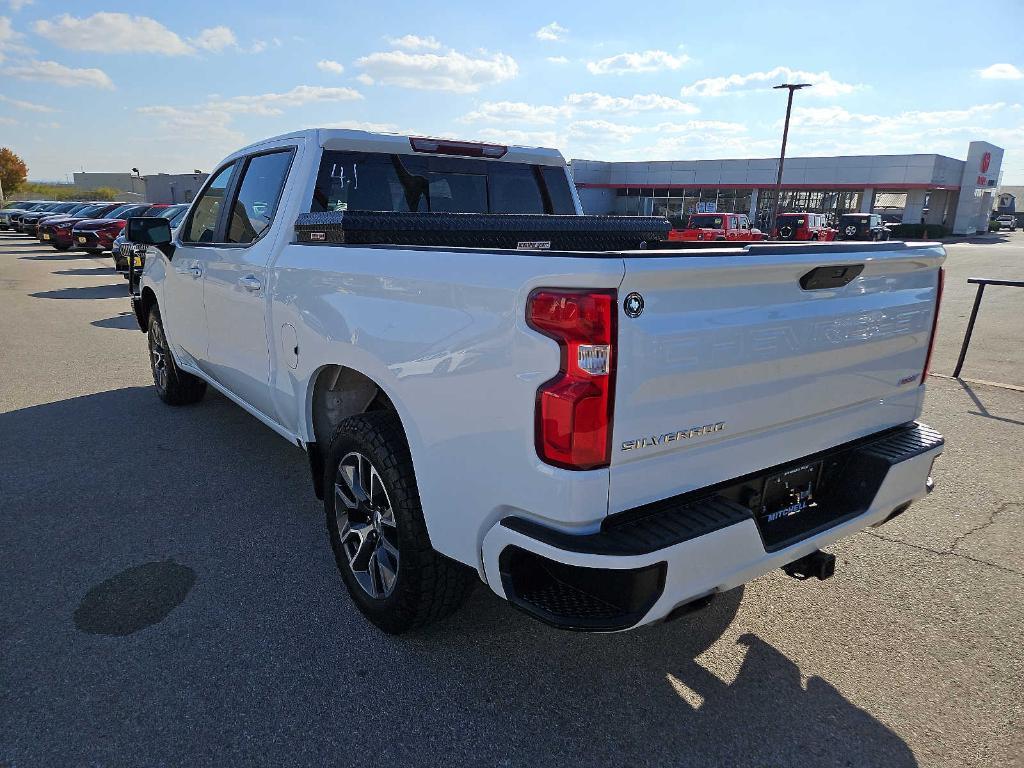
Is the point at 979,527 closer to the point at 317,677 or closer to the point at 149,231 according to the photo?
the point at 317,677

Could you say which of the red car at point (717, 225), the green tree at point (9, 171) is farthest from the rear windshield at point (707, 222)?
the green tree at point (9, 171)

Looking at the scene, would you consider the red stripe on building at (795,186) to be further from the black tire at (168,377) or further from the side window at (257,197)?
the side window at (257,197)

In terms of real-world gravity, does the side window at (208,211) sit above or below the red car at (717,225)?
above

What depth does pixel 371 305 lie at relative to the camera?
2662 mm

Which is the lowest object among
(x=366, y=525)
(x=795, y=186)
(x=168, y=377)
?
(x=168, y=377)

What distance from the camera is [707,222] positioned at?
28.3 meters

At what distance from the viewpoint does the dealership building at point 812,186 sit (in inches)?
1965

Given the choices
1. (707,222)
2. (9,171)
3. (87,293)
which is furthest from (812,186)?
(9,171)

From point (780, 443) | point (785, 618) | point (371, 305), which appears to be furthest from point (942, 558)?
point (371, 305)

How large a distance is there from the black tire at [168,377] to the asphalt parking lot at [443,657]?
5.11ft

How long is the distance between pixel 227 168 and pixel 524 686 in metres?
3.81

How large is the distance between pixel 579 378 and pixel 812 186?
187 ft

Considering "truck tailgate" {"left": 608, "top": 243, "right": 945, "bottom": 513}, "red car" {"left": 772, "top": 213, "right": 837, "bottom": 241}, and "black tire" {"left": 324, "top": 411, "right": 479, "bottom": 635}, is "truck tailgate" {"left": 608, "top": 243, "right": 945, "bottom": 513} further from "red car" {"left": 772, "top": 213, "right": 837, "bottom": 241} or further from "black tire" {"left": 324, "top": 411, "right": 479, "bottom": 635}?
"red car" {"left": 772, "top": 213, "right": 837, "bottom": 241}

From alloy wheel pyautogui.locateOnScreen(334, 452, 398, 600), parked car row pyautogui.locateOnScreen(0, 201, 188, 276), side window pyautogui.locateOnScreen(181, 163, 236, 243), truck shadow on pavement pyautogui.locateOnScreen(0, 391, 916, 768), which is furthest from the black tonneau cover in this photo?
parked car row pyautogui.locateOnScreen(0, 201, 188, 276)
